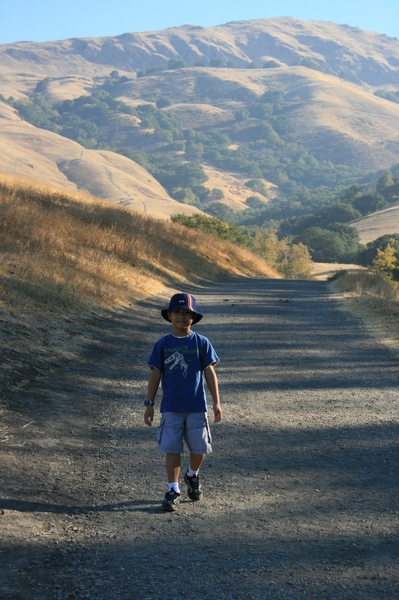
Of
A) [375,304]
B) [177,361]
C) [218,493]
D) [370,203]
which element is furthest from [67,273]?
[370,203]

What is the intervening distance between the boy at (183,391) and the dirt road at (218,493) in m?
0.31

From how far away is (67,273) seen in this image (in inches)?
594

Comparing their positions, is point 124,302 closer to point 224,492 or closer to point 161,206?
point 224,492

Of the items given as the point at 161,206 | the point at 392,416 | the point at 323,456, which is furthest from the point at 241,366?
the point at 161,206

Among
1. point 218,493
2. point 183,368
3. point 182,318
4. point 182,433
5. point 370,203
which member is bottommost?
point 218,493

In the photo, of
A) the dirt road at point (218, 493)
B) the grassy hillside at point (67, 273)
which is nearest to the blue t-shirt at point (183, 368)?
the dirt road at point (218, 493)

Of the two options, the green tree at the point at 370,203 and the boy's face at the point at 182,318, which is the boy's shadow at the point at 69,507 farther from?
the green tree at the point at 370,203

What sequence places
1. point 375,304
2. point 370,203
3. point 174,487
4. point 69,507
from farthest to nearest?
1. point 370,203
2. point 375,304
3. point 174,487
4. point 69,507

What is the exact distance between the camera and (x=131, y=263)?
70.3 feet

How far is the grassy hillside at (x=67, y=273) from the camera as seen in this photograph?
1017 cm

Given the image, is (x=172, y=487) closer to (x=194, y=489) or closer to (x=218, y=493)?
(x=194, y=489)

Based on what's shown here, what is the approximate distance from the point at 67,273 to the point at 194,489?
9889 mm

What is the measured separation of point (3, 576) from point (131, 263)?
1743 centimetres

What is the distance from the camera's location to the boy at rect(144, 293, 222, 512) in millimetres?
5668
